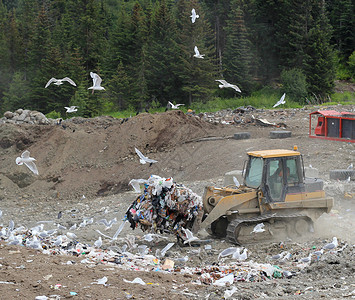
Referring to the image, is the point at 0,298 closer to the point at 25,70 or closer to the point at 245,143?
the point at 245,143

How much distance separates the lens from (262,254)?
363 inches

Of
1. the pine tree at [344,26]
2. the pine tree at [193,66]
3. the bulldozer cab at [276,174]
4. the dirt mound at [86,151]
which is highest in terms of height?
the pine tree at [344,26]

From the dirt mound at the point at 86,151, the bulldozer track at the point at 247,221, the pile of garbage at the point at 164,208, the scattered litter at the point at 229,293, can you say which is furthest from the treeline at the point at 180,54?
the scattered litter at the point at 229,293

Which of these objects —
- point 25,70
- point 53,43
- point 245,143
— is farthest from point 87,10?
point 245,143

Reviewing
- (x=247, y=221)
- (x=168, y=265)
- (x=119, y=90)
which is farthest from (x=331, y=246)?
(x=119, y=90)

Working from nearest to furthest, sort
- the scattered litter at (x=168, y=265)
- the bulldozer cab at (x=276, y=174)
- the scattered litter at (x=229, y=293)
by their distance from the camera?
1. the scattered litter at (x=229, y=293)
2. the scattered litter at (x=168, y=265)
3. the bulldozer cab at (x=276, y=174)

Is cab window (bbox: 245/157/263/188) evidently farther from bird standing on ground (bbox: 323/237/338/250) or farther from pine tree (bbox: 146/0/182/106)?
pine tree (bbox: 146/0/182/106)

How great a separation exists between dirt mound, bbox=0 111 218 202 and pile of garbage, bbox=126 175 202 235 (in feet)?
29.1

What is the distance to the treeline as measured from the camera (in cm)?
3841

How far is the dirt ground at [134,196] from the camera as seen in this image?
6674 mm

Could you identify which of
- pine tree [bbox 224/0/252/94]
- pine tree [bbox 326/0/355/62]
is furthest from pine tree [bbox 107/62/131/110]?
pine tree [bbox 326/0/355/62]

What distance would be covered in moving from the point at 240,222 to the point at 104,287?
3.76 metres

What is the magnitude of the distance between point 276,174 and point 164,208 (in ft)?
7.45

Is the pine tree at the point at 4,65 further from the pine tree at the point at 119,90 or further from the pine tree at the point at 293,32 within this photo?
the pine tree at the point at 293,32
